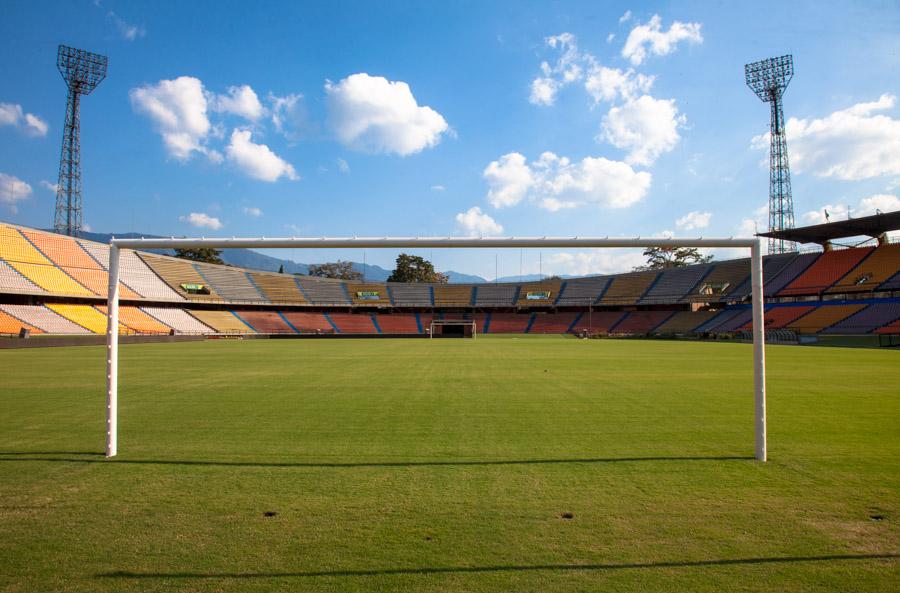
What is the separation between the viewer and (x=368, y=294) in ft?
236

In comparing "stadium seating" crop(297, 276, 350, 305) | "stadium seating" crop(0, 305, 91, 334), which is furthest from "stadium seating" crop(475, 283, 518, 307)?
"stadium seating" crop(0, 305, 91, 334)

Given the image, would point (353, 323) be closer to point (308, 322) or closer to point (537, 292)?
point (308, 322)

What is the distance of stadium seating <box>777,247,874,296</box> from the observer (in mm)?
45688

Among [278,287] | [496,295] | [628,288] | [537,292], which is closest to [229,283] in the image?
[278,287]

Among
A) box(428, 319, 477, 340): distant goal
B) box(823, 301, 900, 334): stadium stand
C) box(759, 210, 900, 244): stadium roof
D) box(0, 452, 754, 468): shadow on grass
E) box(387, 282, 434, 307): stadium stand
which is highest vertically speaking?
box(759, 210, 900, 244): stadium roof

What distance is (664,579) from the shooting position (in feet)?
9.36

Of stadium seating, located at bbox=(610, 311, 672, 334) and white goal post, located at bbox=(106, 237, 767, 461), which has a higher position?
white goal post, located at bbox=(106, 237, 767, 461)

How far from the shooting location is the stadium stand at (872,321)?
1436 inches

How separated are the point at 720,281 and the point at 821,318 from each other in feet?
52.9

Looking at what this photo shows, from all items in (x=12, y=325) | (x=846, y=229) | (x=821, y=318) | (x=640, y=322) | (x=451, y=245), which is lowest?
(x=640, y=322)

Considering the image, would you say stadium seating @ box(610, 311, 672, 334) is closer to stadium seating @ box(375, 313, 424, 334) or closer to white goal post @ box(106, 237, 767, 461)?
stadium seating @ box(375, 313, 424, 334)

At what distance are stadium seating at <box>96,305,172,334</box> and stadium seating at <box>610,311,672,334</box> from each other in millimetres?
49822

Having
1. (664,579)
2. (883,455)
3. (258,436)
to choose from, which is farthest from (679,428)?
(258,436)

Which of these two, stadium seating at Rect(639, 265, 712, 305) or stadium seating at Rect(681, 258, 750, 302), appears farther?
stadium seating at Rect(639, 265, 712, 305)
